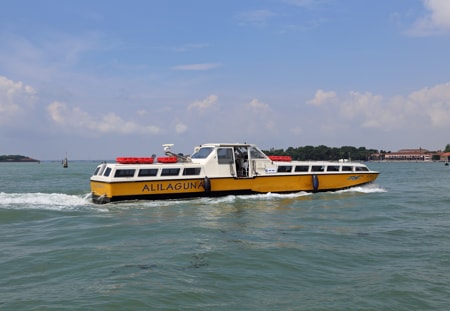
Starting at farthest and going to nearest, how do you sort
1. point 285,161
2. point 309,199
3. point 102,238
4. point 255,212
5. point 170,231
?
point 285,161 < point 309,199 < point 255,212 < point 170,231 < point 102,238

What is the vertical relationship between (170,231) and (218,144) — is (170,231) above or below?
below

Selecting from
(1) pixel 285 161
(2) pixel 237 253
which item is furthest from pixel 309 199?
(2) pixel 237 253

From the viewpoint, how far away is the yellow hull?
79.4ft

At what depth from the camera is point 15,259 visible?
492 inches

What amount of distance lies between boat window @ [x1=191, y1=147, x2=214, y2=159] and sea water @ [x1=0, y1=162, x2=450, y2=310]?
5169mm

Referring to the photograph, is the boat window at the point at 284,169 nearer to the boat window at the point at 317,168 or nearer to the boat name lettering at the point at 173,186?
the boat window at the point at 317,168

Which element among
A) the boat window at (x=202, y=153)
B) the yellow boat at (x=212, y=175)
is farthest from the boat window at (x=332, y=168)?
the boat window at (x=202, y=153)

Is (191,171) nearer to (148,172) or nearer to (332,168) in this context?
(148,172)

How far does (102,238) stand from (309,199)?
15187 mm

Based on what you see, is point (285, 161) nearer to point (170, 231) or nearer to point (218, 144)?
A: point (218, 144)

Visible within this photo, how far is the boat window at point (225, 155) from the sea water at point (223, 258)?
451cm

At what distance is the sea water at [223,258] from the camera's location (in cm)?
925

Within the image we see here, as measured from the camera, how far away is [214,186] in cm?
2619

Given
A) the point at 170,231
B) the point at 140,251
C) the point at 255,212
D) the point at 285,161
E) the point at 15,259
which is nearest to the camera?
the point at 15,259
